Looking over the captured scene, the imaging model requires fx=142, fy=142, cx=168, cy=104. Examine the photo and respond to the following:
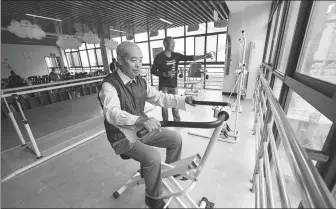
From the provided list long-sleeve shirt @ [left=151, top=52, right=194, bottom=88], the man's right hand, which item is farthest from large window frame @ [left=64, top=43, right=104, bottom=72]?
the man's right hand

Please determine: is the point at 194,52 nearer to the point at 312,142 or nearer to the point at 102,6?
the point at 102,6

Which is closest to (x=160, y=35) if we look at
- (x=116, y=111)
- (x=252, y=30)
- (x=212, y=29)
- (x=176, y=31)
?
(x=176, y=31)

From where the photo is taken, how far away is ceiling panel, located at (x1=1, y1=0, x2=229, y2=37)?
4.03 metres

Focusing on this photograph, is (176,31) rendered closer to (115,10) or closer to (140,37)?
(140,37)

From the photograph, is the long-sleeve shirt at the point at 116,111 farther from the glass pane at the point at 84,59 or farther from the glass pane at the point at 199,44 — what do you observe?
the glass pane at the point at 84,59

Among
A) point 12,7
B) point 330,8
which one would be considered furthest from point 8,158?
point 12,7

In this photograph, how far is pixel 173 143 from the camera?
4.79 ft

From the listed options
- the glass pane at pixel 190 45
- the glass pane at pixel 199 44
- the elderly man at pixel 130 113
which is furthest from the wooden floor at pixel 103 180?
the glass pane at pixel 190 45

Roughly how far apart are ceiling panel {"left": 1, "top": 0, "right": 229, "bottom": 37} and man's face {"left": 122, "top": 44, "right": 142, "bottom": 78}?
3.80 m

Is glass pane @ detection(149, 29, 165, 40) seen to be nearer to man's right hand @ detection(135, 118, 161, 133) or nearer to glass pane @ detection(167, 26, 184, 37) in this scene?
glass pane @ detection(167, 26, 184, 37)

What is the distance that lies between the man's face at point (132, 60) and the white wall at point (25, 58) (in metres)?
12.5

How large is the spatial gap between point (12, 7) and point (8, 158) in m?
4.71

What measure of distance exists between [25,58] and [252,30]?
13767mm

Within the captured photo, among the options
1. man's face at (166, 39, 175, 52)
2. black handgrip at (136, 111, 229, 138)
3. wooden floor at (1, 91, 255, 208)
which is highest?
man's face at (166, 39, 175, 52)
